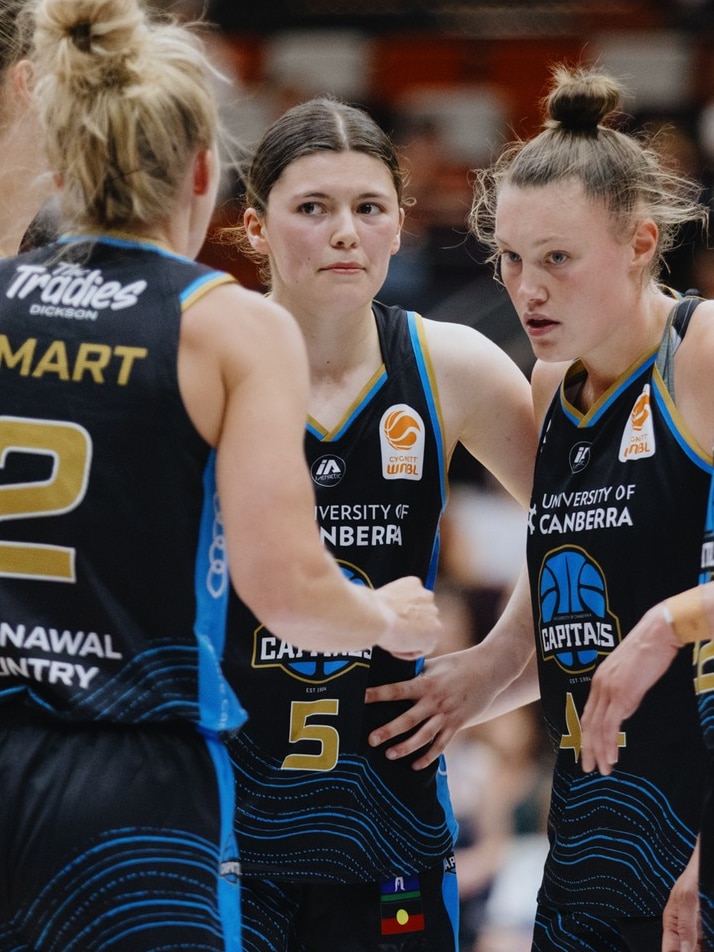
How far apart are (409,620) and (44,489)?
751 millimetres

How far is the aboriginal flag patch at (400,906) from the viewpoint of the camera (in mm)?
3490

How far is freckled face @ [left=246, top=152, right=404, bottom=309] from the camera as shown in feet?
Answer: 11.7

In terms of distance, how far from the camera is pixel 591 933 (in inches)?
134

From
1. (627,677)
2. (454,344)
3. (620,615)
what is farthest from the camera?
(454,344)

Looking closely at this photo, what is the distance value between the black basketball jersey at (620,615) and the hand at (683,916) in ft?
0.91

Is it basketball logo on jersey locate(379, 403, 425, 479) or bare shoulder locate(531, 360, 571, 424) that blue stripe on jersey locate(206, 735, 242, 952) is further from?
bare shoulder locate(531, 360, 571, 424)

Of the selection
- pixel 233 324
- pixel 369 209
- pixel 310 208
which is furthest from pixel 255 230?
pixel 233 324

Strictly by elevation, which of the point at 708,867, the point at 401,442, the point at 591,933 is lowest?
the point at 591,933

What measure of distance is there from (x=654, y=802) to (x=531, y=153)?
1629 millimetres

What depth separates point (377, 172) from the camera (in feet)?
12.0

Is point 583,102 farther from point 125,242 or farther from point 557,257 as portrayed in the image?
point 125,242

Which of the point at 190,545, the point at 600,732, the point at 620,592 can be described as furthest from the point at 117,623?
the point at 620,592

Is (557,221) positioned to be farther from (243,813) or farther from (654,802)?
(243,813)

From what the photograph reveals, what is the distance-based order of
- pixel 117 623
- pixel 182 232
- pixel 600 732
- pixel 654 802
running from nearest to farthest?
pixel 117 623
pixel 182 232
pixel 600 732
pixel 654 802
